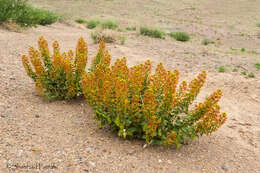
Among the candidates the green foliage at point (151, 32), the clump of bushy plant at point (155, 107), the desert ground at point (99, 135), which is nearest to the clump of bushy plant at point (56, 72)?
the desert ground at point (99, 135)

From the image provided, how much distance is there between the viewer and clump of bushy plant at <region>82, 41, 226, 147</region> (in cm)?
275

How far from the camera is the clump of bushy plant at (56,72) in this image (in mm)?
3715

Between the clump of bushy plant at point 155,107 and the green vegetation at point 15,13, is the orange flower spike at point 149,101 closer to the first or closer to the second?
the clump of bushy plant at point 155,107

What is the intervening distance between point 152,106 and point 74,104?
1728 millimetres

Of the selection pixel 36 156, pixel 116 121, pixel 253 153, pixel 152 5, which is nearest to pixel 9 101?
pixel 36 156

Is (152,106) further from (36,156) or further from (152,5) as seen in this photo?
(152,5)

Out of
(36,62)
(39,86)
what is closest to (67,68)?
(36,62)

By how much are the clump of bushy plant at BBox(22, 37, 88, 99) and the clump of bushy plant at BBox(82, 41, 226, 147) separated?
1.94 feet

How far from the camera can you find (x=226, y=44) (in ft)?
41.1

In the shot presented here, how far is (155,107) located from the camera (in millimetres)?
2982

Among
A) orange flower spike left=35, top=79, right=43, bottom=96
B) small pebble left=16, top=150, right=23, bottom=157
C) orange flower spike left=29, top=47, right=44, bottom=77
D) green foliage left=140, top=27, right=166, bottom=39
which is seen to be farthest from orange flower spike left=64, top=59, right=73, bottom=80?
green foliage left=140, top=27, right=166, bottom=39

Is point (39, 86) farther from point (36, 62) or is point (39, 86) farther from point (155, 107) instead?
point (155, 107)

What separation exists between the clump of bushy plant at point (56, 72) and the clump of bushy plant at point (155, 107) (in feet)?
1.94

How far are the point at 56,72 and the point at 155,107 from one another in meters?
1.69
